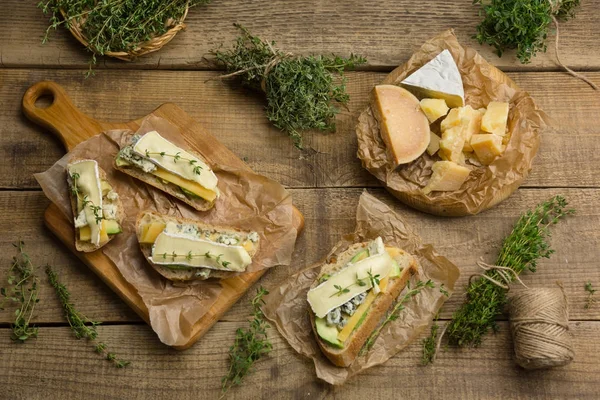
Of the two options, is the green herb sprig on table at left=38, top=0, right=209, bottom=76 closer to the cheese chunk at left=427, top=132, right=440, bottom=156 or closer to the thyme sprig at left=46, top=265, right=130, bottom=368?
the thyme sprig at left=46, top=265, right=130, bottom=368

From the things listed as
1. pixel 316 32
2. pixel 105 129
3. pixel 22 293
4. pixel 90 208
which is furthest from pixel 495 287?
pixel 22 293

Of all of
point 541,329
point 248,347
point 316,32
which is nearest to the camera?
point 541,329

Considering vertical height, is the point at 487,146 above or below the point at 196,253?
above

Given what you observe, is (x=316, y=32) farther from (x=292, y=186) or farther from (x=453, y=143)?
(x=453, y=143)

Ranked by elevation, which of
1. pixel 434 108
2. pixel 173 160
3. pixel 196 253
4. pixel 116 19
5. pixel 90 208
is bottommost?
pixel 196 253

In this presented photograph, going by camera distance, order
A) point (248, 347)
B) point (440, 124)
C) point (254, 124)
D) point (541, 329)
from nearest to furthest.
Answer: point (541, 329)
point (248, 347)
point (440, 124)
point (254, 124)

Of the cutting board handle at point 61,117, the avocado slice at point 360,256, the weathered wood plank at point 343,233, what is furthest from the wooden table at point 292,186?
the avocado slice at point 360,256

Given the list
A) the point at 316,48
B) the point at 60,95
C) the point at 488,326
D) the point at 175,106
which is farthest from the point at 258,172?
the point at 488,326
